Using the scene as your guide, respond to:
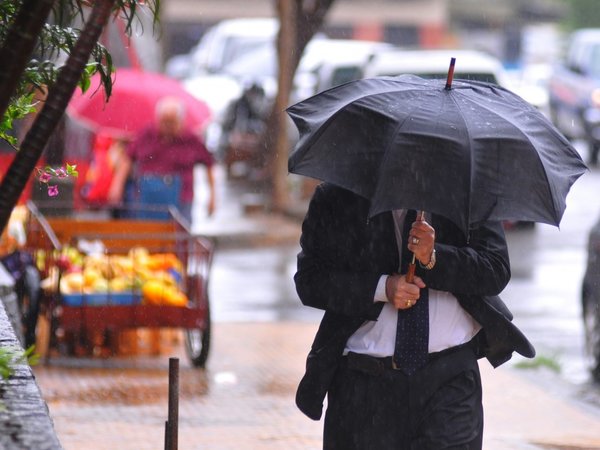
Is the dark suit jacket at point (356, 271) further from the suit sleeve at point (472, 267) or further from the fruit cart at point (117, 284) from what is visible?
the fruit cart at point (117, 284)

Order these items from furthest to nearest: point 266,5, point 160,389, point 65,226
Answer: point 266,5 → point 65,226 → point 160,389

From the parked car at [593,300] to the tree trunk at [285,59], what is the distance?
8.47m

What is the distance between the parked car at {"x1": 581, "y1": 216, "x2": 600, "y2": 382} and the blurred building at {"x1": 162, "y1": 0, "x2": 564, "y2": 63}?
39.4m

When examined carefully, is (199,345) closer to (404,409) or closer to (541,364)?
(541,364)

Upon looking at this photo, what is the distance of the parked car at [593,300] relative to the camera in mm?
9688

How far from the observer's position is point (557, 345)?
11117mm

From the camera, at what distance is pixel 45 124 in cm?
303

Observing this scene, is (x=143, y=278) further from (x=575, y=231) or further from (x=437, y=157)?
(x=575, y=231)

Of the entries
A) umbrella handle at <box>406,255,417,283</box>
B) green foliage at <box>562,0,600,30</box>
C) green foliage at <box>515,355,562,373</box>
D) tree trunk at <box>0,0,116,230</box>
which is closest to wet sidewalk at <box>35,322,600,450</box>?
green foliage at <box>515,355,562,373</box>

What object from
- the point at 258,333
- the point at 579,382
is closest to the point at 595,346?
the point at 579,382

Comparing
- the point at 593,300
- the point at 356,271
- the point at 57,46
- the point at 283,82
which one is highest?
the point at 57,46

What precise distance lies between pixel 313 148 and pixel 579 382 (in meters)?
5.80

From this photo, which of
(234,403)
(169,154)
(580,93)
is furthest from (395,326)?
(580,93)

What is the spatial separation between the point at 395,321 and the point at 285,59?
14.1m
